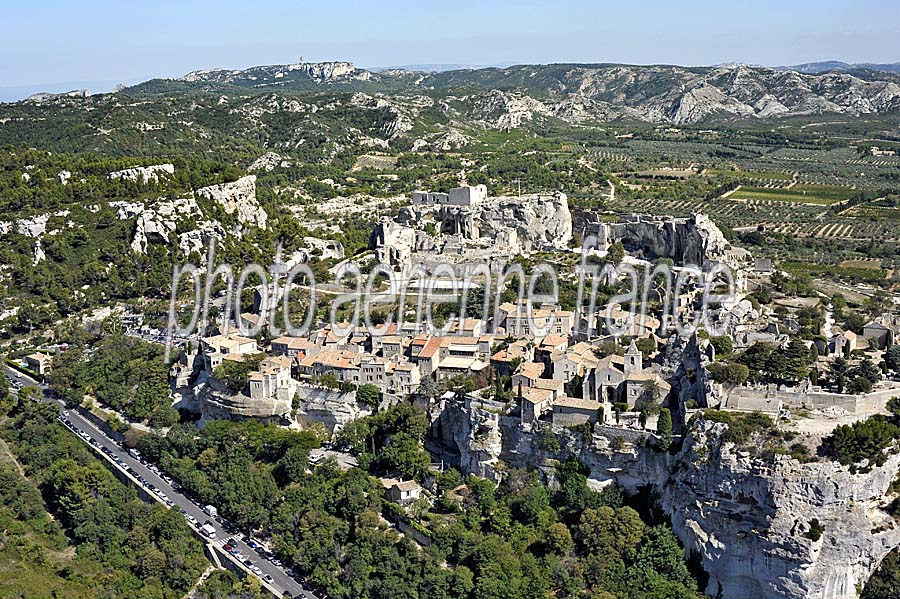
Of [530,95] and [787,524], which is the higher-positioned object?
[530,95]

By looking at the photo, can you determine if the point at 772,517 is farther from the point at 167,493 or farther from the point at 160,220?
the point at 160,220

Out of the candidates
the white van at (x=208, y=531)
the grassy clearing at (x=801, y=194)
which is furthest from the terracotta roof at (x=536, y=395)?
the grassy clearing at (x=801, y=194)

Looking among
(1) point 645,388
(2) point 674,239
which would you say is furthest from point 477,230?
(1) point 645,388

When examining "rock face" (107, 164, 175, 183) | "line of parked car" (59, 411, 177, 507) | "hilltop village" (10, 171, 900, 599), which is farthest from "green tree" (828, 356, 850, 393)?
"rock face" (107, 164, 175, 183)

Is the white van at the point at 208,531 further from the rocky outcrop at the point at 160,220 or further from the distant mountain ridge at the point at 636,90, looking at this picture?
the distant mountain ridge at the point at 636,90

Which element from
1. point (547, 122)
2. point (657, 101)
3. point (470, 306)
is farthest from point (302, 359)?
point (657, 101)

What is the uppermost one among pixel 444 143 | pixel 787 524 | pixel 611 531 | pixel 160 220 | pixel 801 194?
pixel 444 143
